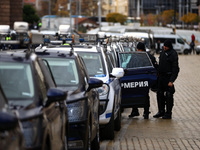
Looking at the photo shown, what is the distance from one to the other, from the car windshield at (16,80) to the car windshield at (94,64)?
5.49 metres

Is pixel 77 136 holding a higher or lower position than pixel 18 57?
lower

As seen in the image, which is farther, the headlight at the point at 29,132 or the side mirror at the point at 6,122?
the headlight at the point at 29,132

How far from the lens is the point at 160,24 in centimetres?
16525

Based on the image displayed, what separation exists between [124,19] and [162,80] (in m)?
144

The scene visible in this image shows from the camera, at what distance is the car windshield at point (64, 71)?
927cm

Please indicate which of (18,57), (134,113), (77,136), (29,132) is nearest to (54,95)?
(18,57)

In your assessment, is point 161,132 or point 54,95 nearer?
point 54,95

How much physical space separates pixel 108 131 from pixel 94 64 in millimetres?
1453

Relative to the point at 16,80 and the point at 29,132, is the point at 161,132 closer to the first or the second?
the point at 16,80

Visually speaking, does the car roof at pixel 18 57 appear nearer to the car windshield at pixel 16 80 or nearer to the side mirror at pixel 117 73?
the car windshield at pixel 16 80

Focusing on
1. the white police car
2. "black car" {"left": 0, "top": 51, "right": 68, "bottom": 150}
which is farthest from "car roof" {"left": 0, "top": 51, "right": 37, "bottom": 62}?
the white police car

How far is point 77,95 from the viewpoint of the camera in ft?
28.5

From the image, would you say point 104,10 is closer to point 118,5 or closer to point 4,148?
point 118,5

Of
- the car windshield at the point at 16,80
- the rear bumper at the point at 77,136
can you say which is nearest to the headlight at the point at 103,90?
the rear bumper at the point at 77,136
